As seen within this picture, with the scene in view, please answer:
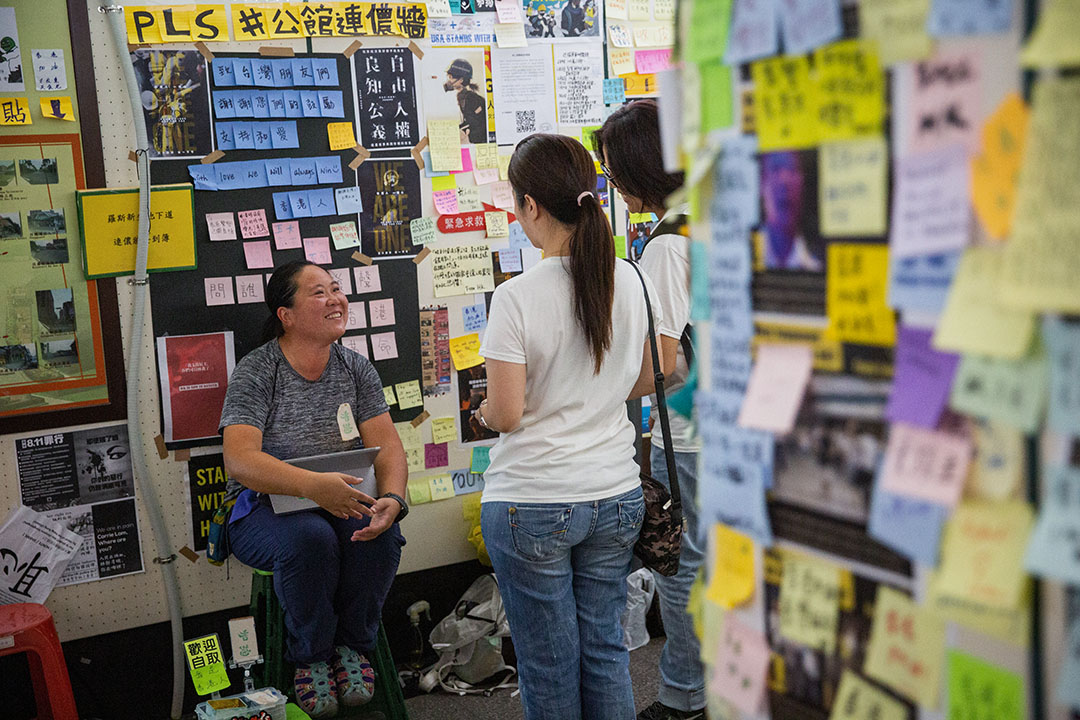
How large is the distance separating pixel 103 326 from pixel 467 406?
1162mm

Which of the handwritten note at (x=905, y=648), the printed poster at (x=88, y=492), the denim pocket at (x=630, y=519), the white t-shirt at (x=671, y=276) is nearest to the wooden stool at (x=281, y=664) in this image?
the printed poster at (x=88, y=492)

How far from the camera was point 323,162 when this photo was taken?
2.94 m

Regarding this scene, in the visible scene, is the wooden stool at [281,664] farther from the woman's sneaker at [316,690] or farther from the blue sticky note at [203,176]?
the blue sticky note at [203,176]

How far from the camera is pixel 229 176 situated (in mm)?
2826

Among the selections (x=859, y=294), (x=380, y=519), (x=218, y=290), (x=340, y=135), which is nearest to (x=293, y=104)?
(x=340, y=135)

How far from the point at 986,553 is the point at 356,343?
2.50 m

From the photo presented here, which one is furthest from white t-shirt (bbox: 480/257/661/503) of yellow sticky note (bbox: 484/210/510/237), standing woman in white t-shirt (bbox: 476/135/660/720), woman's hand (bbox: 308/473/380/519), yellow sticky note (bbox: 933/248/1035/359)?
yellow sticky note (bbox: 484/210/510/237)

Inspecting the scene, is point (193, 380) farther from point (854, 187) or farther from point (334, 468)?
point (854, 187)

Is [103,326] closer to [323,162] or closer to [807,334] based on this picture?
[323,162]

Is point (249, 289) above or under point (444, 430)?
above

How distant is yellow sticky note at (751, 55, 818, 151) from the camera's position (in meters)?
0.86

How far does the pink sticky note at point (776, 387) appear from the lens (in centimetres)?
90

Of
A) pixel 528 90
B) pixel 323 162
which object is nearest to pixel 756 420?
pixel 323 162

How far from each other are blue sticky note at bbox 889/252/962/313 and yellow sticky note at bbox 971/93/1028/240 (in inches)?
1.6
